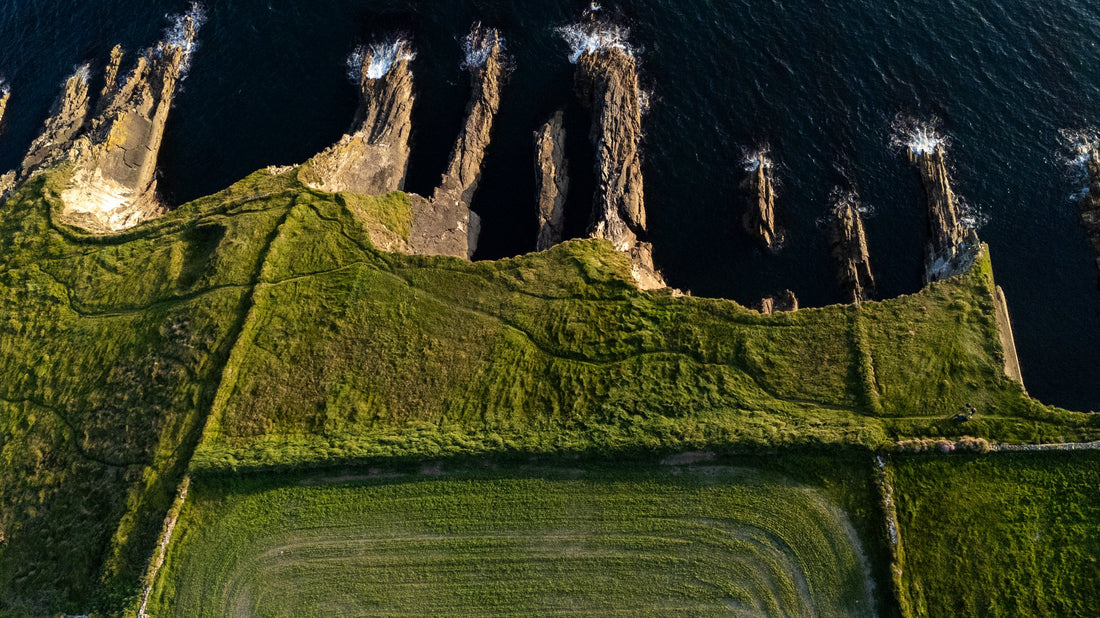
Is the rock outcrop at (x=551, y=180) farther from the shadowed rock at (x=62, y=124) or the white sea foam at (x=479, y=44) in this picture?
the shadowed rock at (x=62, y=124)

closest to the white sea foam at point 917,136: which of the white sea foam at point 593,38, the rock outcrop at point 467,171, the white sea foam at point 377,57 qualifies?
the white sea foam at point 593,38

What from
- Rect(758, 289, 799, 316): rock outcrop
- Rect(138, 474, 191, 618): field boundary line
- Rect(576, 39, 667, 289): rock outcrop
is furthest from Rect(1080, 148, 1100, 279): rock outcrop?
Rect(138, 474, 191, 618): field boundary line

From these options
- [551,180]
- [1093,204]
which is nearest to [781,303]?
[551,180]

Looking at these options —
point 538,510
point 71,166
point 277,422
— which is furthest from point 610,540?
point 71,166

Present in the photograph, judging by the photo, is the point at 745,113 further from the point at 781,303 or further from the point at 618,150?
the point at 781,303

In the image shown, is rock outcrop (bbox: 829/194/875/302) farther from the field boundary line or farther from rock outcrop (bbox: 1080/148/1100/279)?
the field boundary line

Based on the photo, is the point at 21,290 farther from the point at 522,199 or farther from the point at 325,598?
the point at 522,199

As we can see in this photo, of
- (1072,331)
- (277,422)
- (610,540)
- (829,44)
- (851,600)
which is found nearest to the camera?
(851,600)
